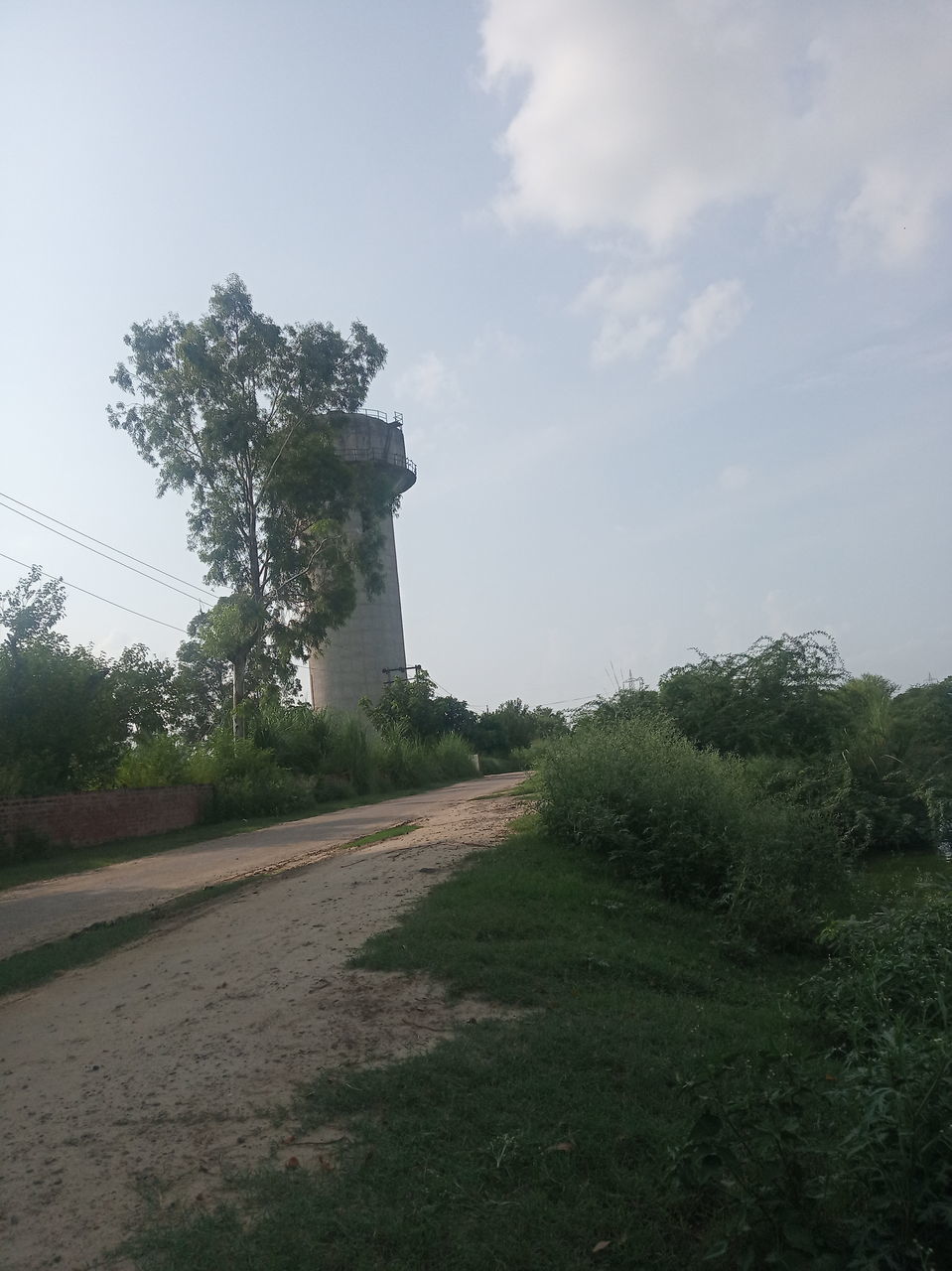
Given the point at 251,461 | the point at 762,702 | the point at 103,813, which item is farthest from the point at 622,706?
the point at 251,461

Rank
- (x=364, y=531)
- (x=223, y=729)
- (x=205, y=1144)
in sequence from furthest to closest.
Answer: (x=364, y=531) < (x=223, y=729) < (x=205, y=1144)

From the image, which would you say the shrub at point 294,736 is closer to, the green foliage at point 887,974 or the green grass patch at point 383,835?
the green grass patch at point 383,835

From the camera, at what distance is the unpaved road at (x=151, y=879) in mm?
9898

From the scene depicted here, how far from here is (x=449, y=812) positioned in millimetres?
17094

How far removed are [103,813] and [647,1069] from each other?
616 inches

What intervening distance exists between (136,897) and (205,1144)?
7.21 metres

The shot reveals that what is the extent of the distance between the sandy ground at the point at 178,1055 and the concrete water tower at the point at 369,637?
36851mm

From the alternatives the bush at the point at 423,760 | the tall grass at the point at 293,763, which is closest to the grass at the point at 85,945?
the tall grass at the point at 293,763

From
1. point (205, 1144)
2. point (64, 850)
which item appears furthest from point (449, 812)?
point (205, 1144)

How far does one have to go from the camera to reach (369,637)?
4550 cm

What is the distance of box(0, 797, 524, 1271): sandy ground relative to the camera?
389 centimetres

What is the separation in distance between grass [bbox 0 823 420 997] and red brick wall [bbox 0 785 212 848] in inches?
282

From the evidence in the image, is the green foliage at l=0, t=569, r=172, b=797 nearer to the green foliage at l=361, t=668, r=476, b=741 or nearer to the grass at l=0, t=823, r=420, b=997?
the grass at l=0, t=823, r=420, b=997

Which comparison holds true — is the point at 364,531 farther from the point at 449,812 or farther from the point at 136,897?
the point at 136,897
